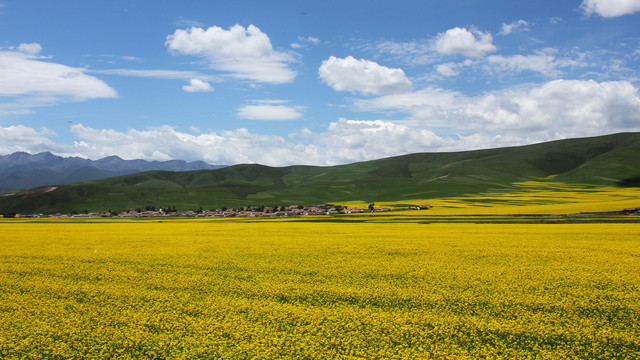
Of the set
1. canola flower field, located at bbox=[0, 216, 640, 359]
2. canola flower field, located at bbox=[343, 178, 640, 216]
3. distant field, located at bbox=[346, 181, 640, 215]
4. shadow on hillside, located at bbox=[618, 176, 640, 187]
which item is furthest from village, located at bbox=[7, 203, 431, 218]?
shadow on hillside, located at bbox=[618, 176, 640, 187]

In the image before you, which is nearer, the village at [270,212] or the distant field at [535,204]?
the distant field at [535,204]

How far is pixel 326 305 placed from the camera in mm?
14703

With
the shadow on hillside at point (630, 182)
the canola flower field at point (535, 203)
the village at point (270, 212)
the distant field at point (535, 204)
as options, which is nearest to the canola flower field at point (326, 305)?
the canola flower field at point (535, 203)

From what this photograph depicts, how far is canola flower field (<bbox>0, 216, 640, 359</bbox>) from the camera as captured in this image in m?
11.3

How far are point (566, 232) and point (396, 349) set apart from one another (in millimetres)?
35407

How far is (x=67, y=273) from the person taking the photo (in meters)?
21.1

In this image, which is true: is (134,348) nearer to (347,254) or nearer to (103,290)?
(103,290)

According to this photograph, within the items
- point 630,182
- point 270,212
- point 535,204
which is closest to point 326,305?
point 270,212

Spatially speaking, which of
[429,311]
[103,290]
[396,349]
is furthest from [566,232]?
[103,290]

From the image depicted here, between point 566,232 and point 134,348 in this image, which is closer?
point 134,348

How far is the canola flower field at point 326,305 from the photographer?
37.1 ft

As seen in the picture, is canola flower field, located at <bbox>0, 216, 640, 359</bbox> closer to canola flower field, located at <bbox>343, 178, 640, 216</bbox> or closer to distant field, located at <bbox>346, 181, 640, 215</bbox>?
canola flower field, located at <bbox>343, 178, 640, 216</bbox>

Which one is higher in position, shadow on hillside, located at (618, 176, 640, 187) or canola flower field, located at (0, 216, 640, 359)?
shadow on hillside, located at (618, 176, 640, 187)

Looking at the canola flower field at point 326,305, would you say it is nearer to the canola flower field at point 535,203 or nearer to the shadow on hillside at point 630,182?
the canola flower field at point 535,203
